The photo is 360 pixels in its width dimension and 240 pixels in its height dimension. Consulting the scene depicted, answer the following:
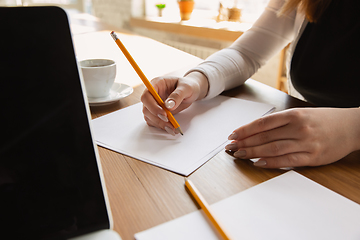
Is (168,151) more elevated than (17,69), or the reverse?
(17,69)

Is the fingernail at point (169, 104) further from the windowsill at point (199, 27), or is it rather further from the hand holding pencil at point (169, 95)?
the windowsill at point (199, 27)

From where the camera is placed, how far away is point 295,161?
16.7 inches

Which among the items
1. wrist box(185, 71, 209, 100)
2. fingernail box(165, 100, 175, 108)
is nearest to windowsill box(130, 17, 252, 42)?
wrist box(185, 71, 209, 100)

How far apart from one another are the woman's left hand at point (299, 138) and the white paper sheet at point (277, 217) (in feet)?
0.19

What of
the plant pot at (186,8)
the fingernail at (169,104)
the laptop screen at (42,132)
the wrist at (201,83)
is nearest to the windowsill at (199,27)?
the plant pot at (186,8)

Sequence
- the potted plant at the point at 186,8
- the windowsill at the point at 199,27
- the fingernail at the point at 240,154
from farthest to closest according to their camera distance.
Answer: the potted plant at the point at 186,8
the windowsill at the point at 199,27
the fingernail at the point at 240,154

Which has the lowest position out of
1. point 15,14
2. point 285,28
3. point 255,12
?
point 255,12

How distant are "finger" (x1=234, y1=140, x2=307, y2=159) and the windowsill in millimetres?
1762

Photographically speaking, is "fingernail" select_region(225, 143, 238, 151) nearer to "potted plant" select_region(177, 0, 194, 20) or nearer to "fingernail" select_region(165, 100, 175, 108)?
"fingernail" select_region(165, 100, 175, 108)

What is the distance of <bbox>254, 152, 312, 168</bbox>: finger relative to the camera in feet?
1.39

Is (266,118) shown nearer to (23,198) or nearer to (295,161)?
(295,161)

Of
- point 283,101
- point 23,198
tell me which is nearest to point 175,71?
point 283,101

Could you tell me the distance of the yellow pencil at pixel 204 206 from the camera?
0.96ft

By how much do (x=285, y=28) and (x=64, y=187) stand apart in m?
0.82
